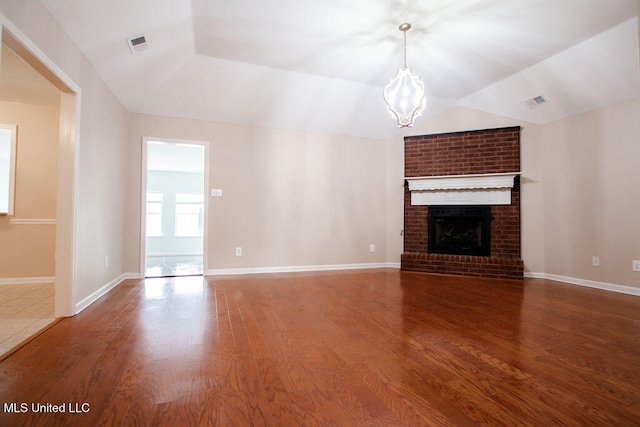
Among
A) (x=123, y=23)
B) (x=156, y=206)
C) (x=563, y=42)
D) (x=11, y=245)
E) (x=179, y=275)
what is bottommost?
(x=179, y=275)

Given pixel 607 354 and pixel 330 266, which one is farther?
pixel 330 266

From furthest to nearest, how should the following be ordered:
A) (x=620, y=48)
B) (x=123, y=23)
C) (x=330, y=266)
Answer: (x=330, y=266)
(x=620, y=48)
(x=123, y=23)

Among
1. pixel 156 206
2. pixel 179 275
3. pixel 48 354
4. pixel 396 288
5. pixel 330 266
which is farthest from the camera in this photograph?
pixel 156 206

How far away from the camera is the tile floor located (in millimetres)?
2021

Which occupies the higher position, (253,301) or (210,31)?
(210,31)

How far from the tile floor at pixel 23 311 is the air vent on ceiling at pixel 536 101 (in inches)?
226

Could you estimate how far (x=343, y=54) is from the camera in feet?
11.1

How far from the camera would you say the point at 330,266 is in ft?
16.1

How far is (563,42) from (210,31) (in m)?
3.65

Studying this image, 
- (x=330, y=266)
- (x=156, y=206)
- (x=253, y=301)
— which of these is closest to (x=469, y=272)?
(x=330, y=266)

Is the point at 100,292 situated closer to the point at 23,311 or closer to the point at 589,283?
the point at 23,311

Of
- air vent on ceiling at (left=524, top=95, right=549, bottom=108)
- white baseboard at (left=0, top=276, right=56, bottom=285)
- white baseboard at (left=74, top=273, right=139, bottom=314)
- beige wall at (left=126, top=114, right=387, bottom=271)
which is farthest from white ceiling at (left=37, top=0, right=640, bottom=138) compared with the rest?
white baseboard at (left=0, top=276, right=56, bottom=285)

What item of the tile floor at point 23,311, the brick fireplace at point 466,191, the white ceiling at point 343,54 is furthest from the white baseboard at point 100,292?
the brick fireplace at point 466,191

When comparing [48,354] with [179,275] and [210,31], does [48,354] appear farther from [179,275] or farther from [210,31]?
[210,31]
